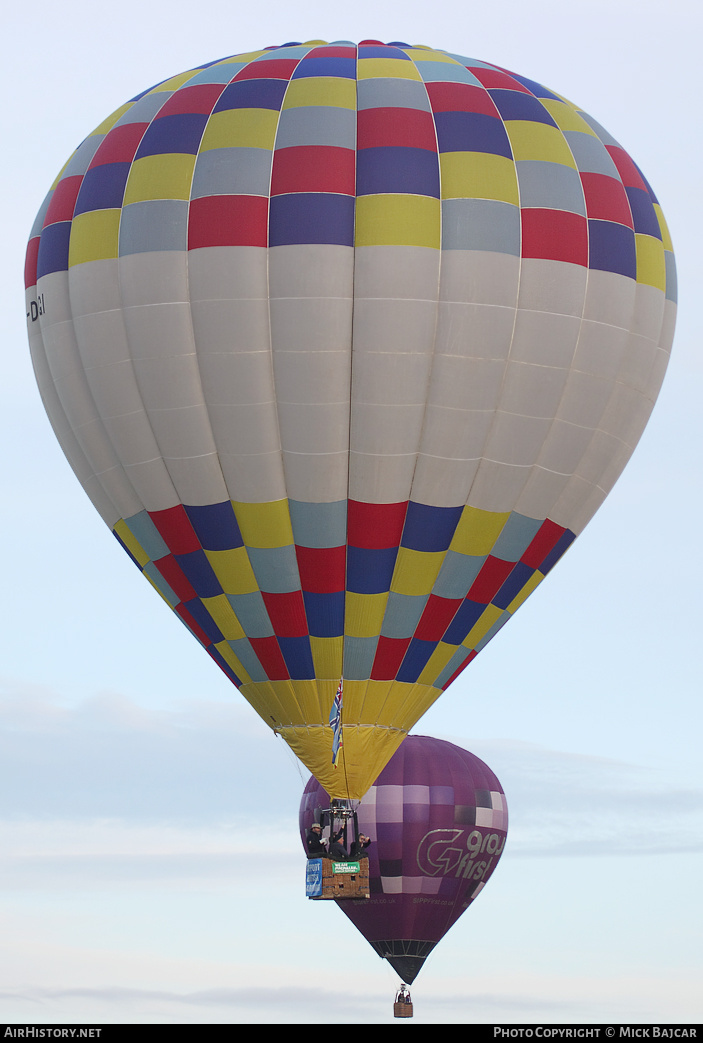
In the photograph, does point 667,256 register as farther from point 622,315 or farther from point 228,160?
point 228,160

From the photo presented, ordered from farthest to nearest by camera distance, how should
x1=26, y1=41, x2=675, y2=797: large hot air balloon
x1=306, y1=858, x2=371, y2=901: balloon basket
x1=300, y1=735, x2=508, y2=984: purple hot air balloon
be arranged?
x1=300, y1=735, x2=508, y2=984: purple hot air balloon, x1=306, y1=858, x2=371, y2=901: balloon basket, x1=26, y1=41, x2=675, y2=797: large hot air balloon

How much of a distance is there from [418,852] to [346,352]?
1107 centimetres

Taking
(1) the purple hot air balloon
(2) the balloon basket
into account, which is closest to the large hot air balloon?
(2) the balloon basket

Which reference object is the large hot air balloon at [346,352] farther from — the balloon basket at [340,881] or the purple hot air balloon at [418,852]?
the purple hot air balloon at [418,852]

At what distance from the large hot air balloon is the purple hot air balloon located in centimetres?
789

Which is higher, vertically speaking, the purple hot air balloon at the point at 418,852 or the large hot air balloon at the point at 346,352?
the large hot air balloon at the point at 346,352

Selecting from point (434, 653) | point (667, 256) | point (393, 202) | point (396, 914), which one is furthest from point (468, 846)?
point (393, 202)

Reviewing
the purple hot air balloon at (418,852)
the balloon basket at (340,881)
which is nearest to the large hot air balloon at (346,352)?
the balloon basket at (340,881)

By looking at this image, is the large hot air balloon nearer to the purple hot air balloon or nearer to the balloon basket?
the balloon basket

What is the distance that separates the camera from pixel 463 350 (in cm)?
1469

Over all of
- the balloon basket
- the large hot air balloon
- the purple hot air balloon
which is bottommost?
the balloon basket

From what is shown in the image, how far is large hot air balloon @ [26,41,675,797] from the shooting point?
1462 centimetres

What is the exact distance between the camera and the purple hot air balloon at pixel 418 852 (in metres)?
23.4

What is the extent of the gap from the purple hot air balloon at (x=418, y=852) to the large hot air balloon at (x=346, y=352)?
7.89 meters
